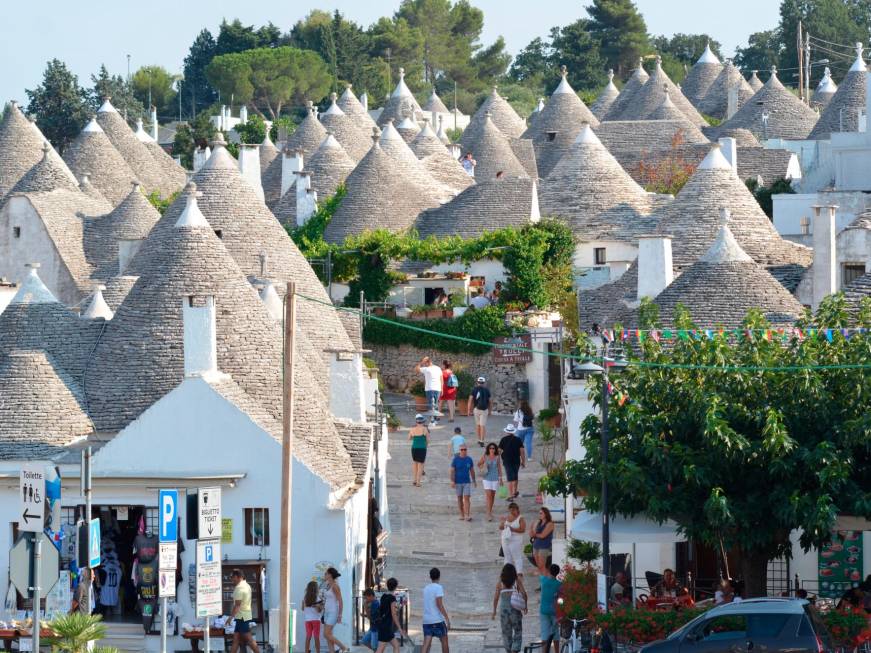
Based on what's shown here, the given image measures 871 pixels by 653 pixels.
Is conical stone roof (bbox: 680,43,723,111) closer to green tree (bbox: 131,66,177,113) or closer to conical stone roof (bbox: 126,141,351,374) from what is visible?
green tree (bbox: 131,66,177,113)

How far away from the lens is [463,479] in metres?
31.6

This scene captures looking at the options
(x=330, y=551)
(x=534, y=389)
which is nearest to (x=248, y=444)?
(x=330, y=551)

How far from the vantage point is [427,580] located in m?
28.2

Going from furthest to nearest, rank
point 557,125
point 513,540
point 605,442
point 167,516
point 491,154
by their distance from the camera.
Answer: point 557,125
point 491,154
point 513,540
point 605,442
point 167,516

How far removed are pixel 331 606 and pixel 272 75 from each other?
95788 millimetres

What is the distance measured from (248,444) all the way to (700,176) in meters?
23.0

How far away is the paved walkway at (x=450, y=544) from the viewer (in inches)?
1020

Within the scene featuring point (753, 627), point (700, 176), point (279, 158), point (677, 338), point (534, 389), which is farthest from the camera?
point (279, 158)

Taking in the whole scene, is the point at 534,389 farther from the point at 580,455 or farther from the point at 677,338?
the point at 677,338

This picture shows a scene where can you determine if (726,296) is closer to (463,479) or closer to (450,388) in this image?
(463,479)

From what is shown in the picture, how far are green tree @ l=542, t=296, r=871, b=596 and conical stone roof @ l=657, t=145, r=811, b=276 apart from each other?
1637 centimetres

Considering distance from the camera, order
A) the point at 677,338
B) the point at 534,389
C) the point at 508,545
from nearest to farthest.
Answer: the point at 677,338 < the point at 508,545 < the point at 534,389

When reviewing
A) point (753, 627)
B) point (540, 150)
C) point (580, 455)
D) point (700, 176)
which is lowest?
point (753, 627)

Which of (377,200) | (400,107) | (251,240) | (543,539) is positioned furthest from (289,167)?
(543,539)
